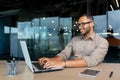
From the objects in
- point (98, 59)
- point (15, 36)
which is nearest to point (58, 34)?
point (15, 36)

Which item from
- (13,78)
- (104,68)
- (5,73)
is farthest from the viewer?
(104,68)

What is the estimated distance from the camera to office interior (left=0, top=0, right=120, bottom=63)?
4.91m

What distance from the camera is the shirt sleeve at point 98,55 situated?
2029 mm

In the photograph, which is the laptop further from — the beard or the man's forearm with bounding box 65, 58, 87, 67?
the beard

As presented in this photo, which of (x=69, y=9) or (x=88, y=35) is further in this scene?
(x=69, y=9)

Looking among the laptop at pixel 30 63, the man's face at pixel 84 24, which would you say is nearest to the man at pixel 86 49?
the man's face at pixel 84 24

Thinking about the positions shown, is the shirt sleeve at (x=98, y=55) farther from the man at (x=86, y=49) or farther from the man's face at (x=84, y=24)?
the man's face at (x=84, y=24)

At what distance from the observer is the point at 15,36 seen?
5.19m

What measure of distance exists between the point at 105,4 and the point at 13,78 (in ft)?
12.0

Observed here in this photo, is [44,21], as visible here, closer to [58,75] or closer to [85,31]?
[85,31]

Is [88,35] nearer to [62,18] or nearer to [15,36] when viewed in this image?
[62,18]

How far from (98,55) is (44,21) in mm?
3029

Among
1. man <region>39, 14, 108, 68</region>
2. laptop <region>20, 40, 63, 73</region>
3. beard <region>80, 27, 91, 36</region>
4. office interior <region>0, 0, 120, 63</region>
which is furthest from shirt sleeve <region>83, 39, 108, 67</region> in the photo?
office interior <region>0, 0, 120, 63</region>

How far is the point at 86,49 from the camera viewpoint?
2.44m
